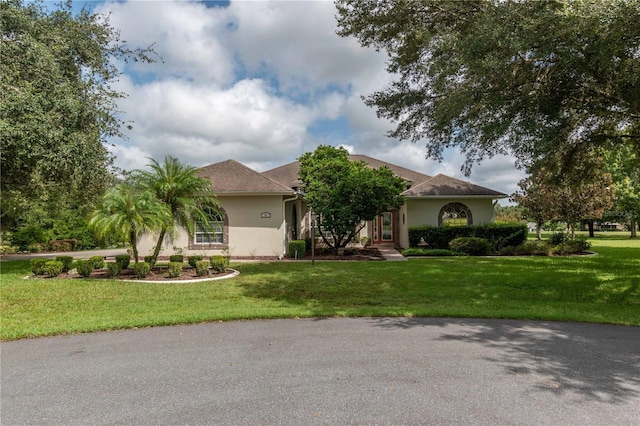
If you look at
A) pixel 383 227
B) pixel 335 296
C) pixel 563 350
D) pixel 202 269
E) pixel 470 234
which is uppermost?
pixel 383 227

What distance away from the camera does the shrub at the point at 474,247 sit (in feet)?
57.1

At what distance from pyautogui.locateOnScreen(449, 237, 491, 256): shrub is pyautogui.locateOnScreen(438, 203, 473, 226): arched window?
98.0 inches

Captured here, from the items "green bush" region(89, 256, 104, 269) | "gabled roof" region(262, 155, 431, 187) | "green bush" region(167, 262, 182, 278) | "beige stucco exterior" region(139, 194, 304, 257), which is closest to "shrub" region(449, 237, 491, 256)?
"gabled roof" region(262, 155, 431, 187)

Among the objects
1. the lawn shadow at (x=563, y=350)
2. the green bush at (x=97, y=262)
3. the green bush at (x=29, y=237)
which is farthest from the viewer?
the green bush at (x=29, y=237)

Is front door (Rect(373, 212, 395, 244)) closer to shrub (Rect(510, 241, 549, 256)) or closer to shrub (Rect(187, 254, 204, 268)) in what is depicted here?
shrub (Rect(510, 241, 549, 256))

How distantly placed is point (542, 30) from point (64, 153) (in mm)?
12324

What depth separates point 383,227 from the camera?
2452 cm

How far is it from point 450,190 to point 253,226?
34.5 feet

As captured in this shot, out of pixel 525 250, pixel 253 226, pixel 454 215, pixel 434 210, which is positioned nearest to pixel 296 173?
pixel 253 226

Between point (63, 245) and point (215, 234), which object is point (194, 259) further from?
point (63, 245)

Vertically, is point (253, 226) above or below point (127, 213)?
below

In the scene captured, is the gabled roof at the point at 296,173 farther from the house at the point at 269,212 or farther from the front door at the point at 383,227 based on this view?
the front door at the point at 383,227

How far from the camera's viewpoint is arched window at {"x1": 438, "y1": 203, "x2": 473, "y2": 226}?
790 inches

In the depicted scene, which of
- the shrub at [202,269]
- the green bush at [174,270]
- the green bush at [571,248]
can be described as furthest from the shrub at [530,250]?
the green bush at [174,270]
